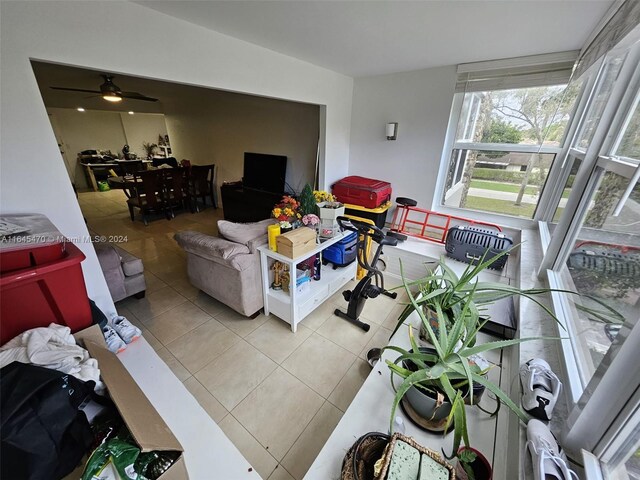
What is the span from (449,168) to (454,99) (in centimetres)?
72

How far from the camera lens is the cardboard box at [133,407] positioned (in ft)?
2.93

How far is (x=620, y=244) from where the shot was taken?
96 centimetres

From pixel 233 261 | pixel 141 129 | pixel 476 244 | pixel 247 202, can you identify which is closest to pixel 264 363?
pixel 233 261

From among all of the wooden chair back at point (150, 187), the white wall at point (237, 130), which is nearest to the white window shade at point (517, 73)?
the white wall at point (237, 130)

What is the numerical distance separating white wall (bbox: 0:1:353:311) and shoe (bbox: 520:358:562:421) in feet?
7.54

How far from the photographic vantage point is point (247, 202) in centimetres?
399

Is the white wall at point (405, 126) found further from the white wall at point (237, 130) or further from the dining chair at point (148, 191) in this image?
the dining chair at point (148, 191)

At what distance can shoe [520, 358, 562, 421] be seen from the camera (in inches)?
29.1

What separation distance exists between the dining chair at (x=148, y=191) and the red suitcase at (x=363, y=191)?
3.14 m

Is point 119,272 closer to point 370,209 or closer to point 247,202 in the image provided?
point 247,202

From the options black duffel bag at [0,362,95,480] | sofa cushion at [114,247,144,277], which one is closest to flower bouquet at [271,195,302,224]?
sofa cushion at [114,247,144,277]

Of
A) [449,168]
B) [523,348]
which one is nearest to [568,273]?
[523,348]

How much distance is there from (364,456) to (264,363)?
4.09 feet

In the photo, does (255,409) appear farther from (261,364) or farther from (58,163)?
(58,163)
